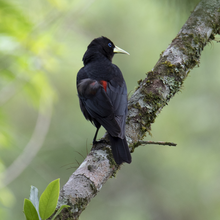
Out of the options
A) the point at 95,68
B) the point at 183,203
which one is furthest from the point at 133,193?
the point at 95,68

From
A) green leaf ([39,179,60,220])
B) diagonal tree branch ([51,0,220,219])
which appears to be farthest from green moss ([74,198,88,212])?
green leaf ([39,179,60,220])

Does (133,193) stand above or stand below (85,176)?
above

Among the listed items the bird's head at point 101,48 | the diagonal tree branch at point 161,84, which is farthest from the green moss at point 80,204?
the bird's head at point 101,48

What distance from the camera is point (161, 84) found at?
2.62 metres

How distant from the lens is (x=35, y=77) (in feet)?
9.43

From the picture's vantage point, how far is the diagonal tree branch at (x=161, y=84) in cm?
199

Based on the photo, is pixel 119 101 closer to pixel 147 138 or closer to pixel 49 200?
pixel 49 200

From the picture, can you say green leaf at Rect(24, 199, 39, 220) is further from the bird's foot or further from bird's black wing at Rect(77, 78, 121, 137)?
bird's black wing at Rect(77, 78, 121, 137)

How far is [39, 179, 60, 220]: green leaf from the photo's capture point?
1150 millimetres

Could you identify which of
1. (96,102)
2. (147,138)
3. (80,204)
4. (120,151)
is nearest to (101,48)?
(96,102)

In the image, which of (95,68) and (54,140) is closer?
(95,68)

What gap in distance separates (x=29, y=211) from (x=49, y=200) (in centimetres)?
9

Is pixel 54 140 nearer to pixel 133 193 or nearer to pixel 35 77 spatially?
pixel 133 193

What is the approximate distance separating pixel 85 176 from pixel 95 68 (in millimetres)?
1651
